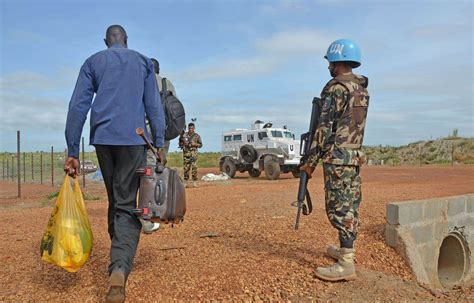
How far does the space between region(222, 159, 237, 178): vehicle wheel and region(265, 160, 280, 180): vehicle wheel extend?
7.38ft

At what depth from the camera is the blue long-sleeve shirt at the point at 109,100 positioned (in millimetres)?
3281

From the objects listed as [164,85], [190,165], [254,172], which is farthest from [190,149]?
[164,85]

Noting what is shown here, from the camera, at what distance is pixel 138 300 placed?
3352mm

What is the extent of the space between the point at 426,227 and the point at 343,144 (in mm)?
2586

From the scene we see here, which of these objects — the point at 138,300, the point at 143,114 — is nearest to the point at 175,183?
the point at 143,114

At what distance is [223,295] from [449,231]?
160 inches

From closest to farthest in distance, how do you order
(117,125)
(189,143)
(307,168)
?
(117,125)
(307,168)
(189,143)

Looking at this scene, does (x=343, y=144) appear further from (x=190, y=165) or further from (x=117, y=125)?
(x=190, y=165)

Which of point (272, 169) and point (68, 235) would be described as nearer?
point (68, 235)

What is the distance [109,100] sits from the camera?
130 inches

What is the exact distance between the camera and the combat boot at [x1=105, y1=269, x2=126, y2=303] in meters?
3.07

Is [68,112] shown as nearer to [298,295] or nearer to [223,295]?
[223,295]

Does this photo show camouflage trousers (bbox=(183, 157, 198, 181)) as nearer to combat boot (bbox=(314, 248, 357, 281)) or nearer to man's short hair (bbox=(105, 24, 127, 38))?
combat boot (bbox=(314, 248, 357, 281))

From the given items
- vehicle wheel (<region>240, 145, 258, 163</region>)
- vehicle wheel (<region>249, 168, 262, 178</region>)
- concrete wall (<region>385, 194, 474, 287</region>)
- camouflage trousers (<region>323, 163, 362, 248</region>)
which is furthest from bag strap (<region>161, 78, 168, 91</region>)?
vehicle wheel (<region>249, 168, 262, 178</region>)
